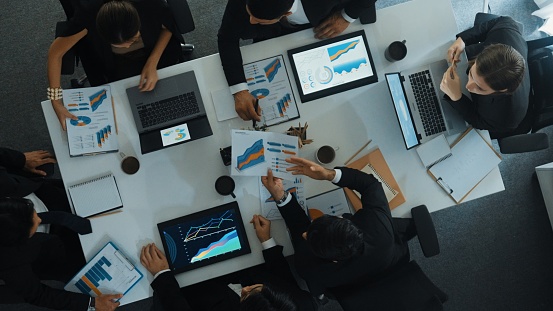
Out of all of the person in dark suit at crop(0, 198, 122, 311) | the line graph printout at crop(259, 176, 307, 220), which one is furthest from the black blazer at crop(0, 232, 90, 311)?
the line graph printout at crop(259, 176, 307, 220)

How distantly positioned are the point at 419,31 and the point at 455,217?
134cm

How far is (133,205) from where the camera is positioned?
1.97 m

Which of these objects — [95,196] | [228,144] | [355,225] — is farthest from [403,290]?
[95,196]

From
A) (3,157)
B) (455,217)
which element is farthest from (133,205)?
(455,217)

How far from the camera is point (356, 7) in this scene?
6.31ft

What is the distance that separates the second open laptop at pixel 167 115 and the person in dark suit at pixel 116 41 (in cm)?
6

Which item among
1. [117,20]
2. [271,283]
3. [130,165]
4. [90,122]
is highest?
[117,20]

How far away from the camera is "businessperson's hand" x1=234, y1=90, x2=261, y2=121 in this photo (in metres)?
1.94

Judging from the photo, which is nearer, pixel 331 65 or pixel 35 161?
pixel 331 65

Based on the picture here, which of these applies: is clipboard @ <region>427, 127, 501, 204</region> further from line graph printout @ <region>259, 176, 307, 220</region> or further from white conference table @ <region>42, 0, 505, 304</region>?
line graph printout @ <region>259, 176, 307, 220</region>

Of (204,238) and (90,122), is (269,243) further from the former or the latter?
(90,122)

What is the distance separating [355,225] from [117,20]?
1.28 meters

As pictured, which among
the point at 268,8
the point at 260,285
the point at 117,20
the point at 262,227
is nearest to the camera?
the point at 268,8

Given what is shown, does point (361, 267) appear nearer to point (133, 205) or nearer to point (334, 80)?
point (334, 80)
